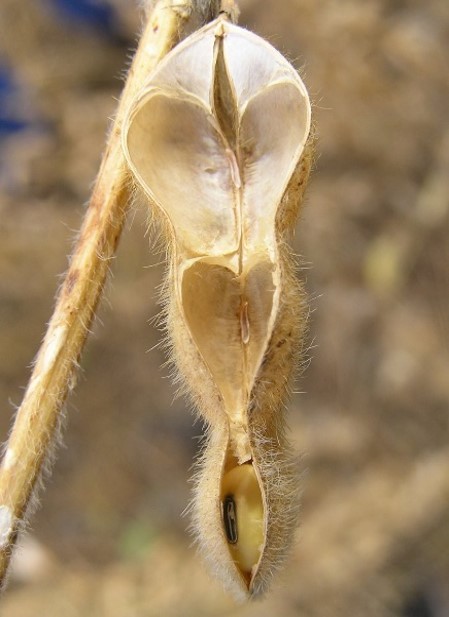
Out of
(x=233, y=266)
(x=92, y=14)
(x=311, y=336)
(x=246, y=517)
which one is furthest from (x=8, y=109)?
(x=246, y=517)

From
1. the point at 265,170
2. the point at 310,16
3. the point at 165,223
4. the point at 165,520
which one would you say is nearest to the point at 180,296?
the point at 165,223

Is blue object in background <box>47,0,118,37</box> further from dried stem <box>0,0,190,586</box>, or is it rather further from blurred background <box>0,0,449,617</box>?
dried stem <box>0,0,190,586</box>

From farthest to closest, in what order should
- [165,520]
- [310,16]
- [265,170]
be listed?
[310,16]
[165,520]
[265,170]

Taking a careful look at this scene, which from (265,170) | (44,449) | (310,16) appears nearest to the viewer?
(44,449)

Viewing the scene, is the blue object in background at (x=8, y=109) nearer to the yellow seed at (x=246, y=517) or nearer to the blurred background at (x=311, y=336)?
the blurred background at (x=311, y=336)

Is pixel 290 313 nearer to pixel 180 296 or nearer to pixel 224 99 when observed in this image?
pixel 180 296

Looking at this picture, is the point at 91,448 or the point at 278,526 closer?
the point at 278,526

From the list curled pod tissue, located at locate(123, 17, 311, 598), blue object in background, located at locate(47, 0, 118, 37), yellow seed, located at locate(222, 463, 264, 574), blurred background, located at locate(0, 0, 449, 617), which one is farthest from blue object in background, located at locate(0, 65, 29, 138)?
yellow seed, located at locate(222, 463, 264, 574)
